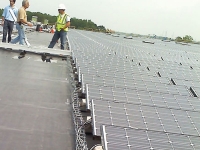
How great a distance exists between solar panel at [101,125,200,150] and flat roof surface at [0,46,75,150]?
1068mm

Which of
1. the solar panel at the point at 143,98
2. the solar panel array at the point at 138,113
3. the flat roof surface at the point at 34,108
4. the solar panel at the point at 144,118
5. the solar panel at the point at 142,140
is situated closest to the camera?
the solar panel at the point at 142,140

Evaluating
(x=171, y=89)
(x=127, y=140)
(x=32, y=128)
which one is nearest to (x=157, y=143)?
(x=127, y=140)

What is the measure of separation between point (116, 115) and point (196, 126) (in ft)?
5.82

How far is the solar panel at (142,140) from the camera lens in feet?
16.9

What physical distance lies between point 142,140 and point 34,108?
3.37 metres

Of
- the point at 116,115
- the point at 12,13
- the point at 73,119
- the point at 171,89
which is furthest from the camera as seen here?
the point at 12,13

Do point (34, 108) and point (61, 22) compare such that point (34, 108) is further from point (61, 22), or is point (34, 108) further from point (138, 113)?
point (61, 22)

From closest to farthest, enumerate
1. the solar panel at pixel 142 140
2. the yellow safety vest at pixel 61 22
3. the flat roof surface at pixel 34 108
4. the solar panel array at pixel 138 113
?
the solar panel at pixel 142 140
the solar panel array at pixel 138 113
the flat roof surface at pixel 34 108
the yellow safety vest at pixel 61 22

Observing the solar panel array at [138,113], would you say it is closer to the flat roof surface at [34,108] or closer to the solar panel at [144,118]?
the solar panel at [144,118]

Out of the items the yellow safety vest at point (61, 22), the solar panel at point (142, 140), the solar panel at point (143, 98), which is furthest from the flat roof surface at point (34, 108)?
the yellow safety vest at point (61, 22)

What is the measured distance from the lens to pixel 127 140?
5.33m

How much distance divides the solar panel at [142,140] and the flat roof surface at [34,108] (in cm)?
107

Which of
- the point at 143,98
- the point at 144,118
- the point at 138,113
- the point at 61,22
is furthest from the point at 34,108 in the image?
the point at 61,22

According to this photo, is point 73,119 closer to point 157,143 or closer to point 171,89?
point 157,143
